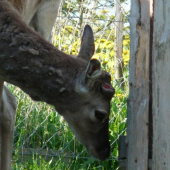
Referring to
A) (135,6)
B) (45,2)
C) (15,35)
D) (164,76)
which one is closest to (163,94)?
(164,76)

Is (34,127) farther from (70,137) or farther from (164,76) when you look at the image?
(164,76)

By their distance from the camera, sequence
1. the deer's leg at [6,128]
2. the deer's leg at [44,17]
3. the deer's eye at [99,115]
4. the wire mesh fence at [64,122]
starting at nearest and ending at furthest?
the deer's eye at [99,115]
the deer's leg at [6,128]
the deer's leg at [44,17]
the wire mesh fence at [64,122]

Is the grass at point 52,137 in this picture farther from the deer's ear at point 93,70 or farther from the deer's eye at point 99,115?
the deer's ear at point 93,70

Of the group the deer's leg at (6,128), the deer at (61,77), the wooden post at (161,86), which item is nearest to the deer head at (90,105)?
the deer at (61,77)

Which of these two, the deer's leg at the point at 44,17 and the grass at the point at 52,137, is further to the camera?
the grass at the point at 52,137

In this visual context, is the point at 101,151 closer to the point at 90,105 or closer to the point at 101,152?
the point at 101,152

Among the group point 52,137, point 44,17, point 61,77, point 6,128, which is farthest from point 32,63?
point 52,137

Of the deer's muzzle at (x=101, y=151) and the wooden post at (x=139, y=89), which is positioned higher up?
the wooden post at (x=139, y=89)

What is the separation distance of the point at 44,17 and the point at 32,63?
1.54 metres

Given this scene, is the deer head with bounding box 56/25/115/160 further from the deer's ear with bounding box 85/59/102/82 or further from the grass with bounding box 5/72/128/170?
the grass with bounding box 5/72/128/170

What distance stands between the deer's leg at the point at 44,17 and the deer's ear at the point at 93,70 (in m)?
1.55

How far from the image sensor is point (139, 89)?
3.76m

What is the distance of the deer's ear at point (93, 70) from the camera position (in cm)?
348

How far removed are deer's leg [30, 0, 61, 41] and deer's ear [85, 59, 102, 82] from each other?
1.55 metres
